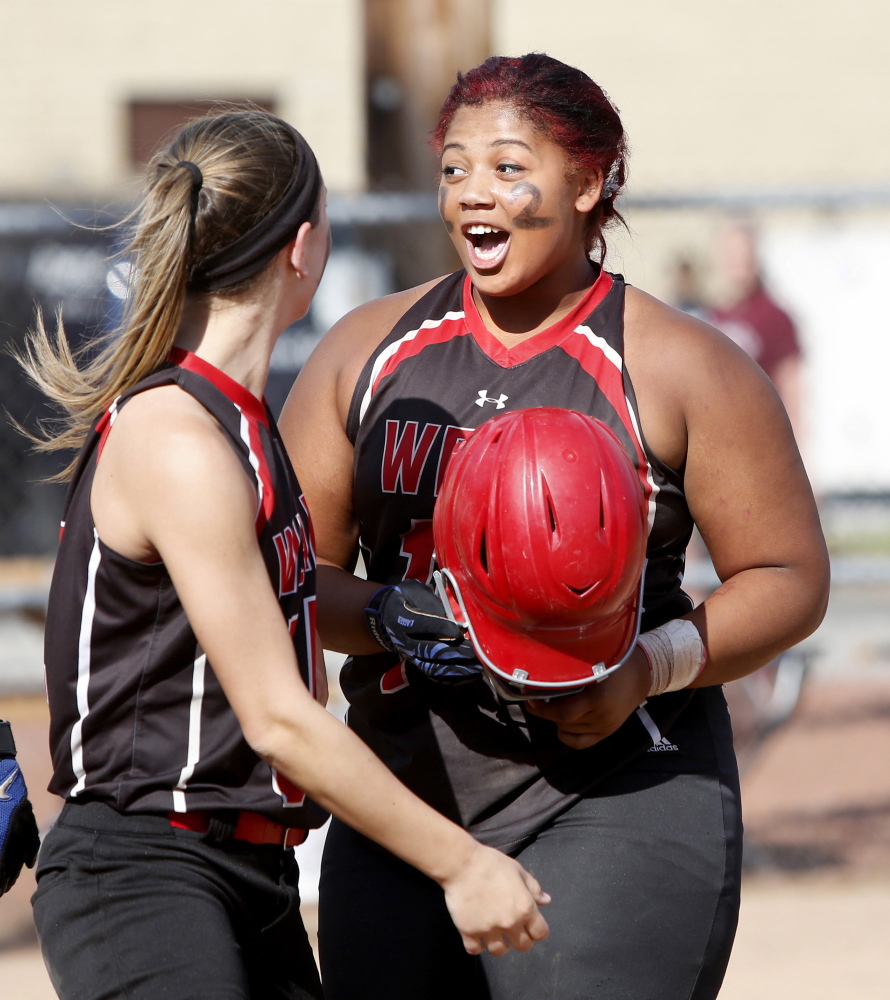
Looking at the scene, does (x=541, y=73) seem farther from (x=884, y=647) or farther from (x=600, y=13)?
(x=600, y=13)

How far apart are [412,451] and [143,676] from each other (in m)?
0.82

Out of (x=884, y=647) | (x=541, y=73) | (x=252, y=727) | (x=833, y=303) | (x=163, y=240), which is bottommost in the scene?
(x=884, y=647)

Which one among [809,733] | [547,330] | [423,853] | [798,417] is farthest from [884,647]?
[423,853]

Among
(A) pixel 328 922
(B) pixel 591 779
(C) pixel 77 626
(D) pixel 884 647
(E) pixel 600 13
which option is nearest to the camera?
(C) pixel 77 626

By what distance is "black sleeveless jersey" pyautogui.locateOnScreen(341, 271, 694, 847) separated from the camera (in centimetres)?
262

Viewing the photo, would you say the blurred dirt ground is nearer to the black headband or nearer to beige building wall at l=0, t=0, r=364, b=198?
the black headband

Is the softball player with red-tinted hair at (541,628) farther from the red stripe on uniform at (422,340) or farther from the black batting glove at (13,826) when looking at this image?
the black batting glove at (13,826)

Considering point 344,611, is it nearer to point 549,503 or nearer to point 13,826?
point 549,503

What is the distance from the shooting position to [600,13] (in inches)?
733

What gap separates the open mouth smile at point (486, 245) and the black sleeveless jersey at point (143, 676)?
0.74m

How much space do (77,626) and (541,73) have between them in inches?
57.7

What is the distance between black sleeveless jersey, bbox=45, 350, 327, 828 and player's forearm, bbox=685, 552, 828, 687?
890 millimetres

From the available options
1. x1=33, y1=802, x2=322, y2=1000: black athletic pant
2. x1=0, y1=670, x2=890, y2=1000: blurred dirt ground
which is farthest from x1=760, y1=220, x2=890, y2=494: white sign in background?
x1=33, y1=802, x2=322, y2=1000: black athletic pant

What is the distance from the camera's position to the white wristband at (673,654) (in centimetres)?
251
